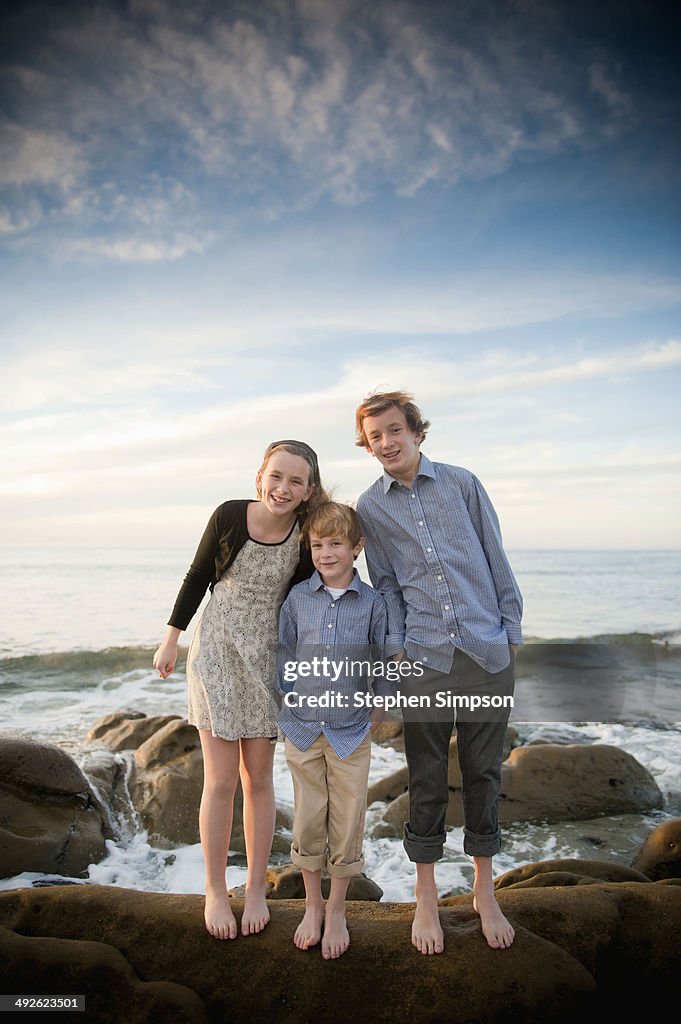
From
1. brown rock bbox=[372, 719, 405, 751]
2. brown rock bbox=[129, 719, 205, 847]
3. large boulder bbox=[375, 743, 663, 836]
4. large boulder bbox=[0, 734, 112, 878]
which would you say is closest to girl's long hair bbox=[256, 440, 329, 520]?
large boulder bbox=[0, 734, 112, 878]

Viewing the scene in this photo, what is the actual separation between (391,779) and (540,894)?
3.69m

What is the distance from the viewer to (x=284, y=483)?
337 cm

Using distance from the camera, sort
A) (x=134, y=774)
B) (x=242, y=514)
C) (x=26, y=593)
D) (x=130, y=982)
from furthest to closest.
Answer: (x=26, y=593), (x=134, y=774), (x=242, y=514), (x=130, y=982)

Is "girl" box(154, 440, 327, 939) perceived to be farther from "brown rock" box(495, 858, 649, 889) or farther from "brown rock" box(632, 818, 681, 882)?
"brown rock" box(632, 818, 681, 882)

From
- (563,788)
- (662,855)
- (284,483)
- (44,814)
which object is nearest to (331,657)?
(284,483)

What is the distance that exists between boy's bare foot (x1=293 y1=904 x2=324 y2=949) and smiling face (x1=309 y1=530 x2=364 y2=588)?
1.47 m

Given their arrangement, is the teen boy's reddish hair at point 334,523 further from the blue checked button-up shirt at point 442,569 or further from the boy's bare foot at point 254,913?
the boy's bare foot at point 254,913

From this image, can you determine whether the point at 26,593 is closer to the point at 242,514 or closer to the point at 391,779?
the point at 391,779

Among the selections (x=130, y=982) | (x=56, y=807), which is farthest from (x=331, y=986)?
(x=56, y=807)

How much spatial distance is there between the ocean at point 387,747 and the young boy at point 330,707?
2.26 meters

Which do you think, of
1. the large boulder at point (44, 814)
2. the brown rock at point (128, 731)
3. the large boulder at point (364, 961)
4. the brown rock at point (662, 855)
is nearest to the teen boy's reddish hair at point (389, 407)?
the large boulder at point (364, 961)

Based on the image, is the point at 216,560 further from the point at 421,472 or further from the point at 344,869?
the point at 344,869

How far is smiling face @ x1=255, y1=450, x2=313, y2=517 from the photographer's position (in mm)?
3367

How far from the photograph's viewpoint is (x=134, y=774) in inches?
262
